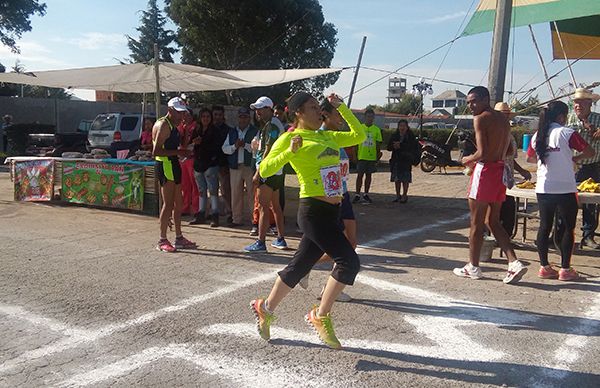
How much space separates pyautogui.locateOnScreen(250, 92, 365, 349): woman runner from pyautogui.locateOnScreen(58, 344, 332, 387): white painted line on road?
0.42 meters

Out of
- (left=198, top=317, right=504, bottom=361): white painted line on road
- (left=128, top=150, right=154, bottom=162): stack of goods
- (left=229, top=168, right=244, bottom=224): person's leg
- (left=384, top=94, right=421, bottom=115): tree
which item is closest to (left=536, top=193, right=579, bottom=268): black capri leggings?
(left=198, top=317, right=504, bottom=361): white painted line on road

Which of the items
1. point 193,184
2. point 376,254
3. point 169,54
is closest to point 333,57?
point 169,54

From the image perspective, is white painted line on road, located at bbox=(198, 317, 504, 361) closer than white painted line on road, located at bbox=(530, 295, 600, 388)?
No

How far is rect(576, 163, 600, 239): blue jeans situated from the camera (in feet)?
25.3

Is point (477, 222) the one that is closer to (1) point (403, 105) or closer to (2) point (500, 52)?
(2) point (500, 52)

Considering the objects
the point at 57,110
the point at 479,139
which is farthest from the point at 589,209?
the point at 57,110

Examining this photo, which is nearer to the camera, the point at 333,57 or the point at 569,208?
the point at 569,208

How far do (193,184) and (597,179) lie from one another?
6.37m

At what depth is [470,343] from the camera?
4238 mm

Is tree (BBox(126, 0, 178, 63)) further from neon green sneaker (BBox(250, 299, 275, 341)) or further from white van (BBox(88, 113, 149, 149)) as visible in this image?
neon green sneaker (BBox(250, 299, 275, 341))

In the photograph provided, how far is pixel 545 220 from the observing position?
614 centimetres

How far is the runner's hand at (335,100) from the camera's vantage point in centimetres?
479

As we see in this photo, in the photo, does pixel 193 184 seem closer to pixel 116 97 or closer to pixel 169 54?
pixel 116 97

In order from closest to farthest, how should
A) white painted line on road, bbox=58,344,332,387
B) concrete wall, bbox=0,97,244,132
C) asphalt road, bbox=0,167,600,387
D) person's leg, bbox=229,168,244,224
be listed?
white painted line on road, bbox=58,344,332,387
asphalt road, bbox=0,167,600,387
person's leg, bbox=229,168,244,224
concrete wall, bbox=0,97,244,132
